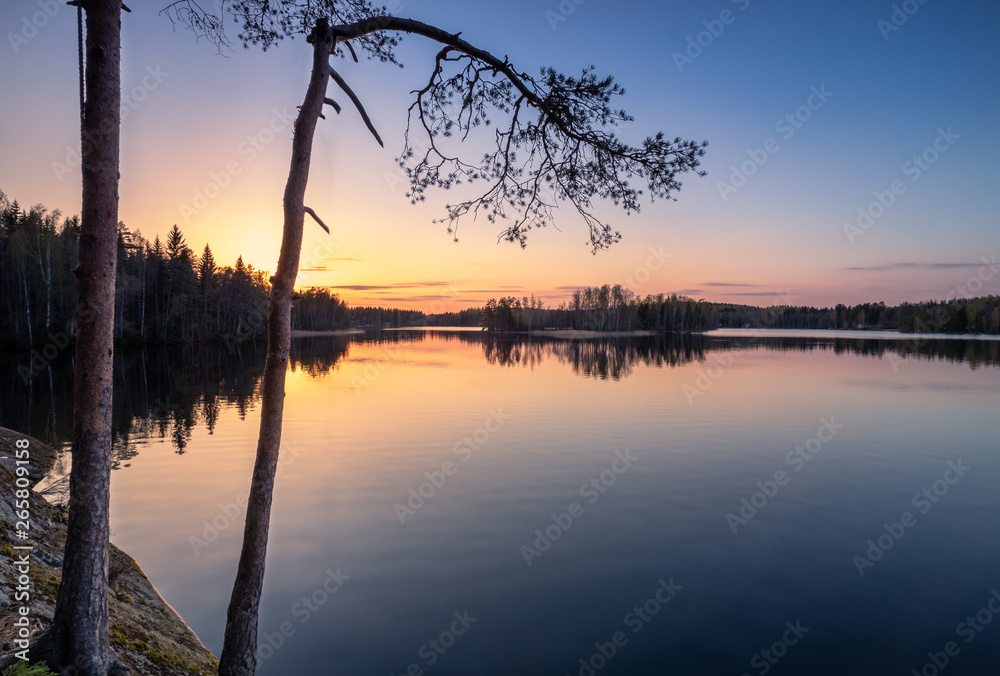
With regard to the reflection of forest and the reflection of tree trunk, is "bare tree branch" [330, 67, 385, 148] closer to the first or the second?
the reflection of tree trunk

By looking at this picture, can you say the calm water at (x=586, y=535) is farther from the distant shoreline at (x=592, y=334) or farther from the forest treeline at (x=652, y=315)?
the forest treeline at (x=652, y=315)

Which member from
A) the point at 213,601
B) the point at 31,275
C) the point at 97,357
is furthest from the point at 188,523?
the point at 31,275

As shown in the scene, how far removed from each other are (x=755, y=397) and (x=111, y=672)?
28322 mm
